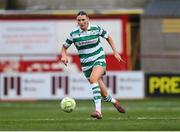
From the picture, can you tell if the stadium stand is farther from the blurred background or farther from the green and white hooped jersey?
the green and white hooped jersey

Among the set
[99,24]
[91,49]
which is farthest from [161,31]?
[91,49]

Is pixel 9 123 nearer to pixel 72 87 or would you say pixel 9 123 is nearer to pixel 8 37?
pixel 72 87

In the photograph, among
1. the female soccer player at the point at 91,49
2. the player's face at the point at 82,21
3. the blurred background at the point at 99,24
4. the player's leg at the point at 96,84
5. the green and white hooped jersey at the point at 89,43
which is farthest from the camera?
the blurred background at the point at 99,24

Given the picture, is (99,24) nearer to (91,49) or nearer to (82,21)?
(91,49)

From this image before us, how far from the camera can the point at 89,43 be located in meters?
16.7

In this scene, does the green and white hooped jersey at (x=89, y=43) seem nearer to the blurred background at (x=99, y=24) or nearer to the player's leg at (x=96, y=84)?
the player's leg at (x=96, y=84)

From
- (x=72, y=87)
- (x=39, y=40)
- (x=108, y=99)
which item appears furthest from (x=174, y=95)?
(x=108, y=99)

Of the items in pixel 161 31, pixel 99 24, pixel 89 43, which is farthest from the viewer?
pixel 161 31

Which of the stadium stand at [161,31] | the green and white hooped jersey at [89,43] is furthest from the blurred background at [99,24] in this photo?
the green and white hooped jersey at [89,43]

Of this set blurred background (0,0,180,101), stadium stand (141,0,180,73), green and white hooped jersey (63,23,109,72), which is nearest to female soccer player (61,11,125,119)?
green and white hooped jersey (63,23,109,72)

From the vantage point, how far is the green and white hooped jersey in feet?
54.7

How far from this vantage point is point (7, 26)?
3719 cm

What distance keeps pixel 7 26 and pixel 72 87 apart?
25.9 ft

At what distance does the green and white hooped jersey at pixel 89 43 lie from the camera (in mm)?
16672
